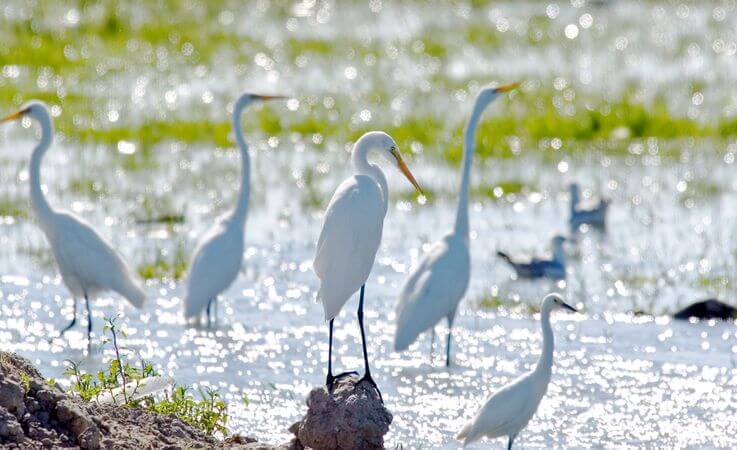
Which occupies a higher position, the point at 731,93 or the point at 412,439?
the point at 731,93

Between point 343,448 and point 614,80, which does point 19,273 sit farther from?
point 614,80

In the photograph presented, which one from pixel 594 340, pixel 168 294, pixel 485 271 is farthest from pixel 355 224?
pixel 485 271

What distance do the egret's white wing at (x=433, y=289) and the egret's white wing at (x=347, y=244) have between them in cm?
223

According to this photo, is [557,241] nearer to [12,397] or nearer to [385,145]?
[385,145]

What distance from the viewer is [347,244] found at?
20.5ft

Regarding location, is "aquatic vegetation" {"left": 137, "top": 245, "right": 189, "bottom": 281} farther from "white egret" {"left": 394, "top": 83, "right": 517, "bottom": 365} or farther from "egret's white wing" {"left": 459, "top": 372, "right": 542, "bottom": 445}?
"egret's white wing" {"left": 459, "top": 372, "right": 542, "bottom": 445}

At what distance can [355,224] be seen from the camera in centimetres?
626

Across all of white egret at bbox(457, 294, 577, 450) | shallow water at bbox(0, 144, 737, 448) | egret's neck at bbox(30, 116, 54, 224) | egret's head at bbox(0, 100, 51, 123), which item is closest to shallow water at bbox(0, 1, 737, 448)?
shallow water at bbox(0, 144, 737, 448)

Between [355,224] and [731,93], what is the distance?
14969mm

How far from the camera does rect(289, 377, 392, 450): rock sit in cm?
607

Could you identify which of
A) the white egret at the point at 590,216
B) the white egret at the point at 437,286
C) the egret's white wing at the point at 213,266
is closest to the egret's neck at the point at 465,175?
the white egret at the point at 437,286

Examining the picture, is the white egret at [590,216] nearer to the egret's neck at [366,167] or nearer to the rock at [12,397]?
the egret's neck at [366,167]

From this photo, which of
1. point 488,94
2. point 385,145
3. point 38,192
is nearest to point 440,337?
point 488,94

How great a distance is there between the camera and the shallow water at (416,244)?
8.12 meters
